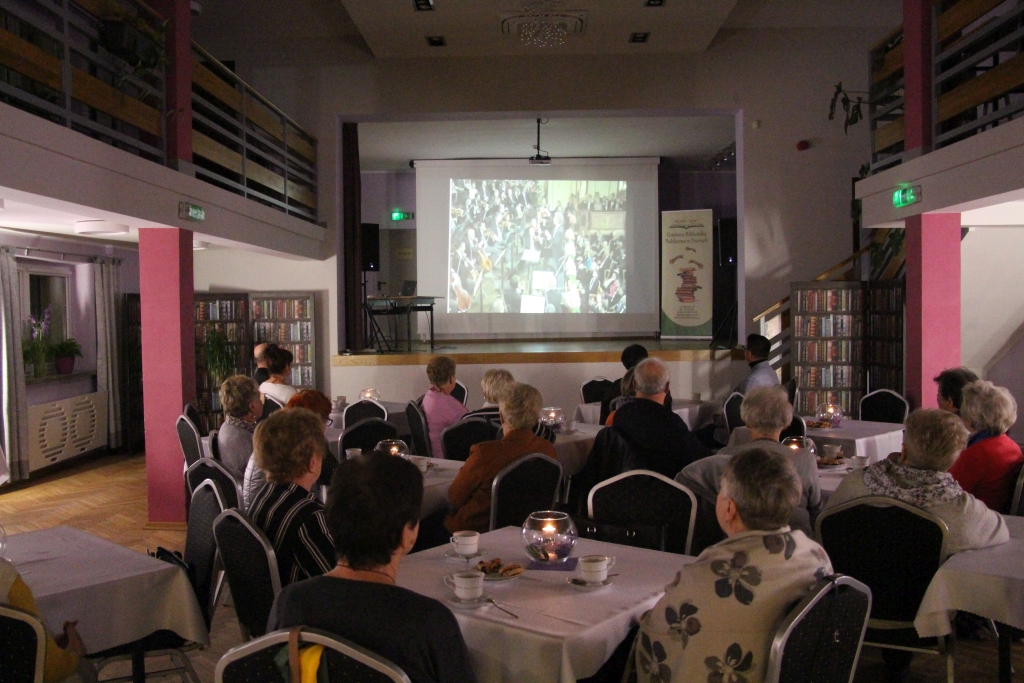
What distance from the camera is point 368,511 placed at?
186 centimetres

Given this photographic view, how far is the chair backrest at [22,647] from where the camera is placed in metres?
2.14

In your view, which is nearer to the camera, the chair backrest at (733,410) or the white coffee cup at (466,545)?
the white coffee cup at (466,545)

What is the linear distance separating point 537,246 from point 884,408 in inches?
359

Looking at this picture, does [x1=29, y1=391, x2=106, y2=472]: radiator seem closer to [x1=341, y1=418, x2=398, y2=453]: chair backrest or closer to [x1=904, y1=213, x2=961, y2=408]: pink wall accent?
[x1=341, y1=418, x2=398, y2=453]: chair backrest

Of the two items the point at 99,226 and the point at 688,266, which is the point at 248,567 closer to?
the point at 99,226

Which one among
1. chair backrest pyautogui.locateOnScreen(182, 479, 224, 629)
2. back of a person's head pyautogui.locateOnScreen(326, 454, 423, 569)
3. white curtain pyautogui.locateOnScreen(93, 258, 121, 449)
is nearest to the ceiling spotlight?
white curtain pyautogui.locateOnScreen(93, 258, 121, 449)

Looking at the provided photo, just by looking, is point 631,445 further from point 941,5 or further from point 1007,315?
point 1007,315

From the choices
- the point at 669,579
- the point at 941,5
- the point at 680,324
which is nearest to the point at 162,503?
the point at 669,579

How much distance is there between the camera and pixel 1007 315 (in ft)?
29.4

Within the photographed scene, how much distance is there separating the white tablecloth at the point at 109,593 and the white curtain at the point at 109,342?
7.48m

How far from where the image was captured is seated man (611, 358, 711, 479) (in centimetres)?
436

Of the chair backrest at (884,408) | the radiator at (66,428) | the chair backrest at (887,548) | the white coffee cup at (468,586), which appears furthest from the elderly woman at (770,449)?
the radiator at (66,428)

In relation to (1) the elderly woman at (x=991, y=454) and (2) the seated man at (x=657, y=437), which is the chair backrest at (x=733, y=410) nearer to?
(2) the seated man at (x=657, y=437)

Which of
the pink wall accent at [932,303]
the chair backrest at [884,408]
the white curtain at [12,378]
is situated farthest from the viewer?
the white curtain at [12,378]
